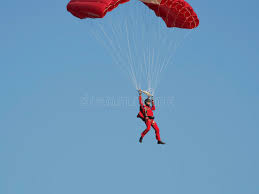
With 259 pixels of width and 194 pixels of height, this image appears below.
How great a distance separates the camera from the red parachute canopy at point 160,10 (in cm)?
2431

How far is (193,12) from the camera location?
26016mm

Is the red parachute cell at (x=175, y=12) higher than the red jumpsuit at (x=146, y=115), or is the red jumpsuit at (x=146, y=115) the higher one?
the red parachute cell at (x=175, y=12)

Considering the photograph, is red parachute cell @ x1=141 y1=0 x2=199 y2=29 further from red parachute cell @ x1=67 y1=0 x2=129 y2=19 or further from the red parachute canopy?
red parachute cell @ x1=67 y1=0 x2=129 y2=19

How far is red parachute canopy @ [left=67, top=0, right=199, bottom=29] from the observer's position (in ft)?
79.8

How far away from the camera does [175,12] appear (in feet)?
85.8

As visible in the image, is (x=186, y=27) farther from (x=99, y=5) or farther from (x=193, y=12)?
(x=99, y=5)

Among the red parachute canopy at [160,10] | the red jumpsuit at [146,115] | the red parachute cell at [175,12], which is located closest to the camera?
the red jumpsuit at [146,115]

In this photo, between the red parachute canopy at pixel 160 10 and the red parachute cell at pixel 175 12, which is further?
the red parachute cell at pixel 175 12

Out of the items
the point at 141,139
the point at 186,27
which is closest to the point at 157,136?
the point at 141,139

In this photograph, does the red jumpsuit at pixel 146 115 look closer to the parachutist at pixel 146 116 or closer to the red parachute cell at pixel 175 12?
the parachutist at pixel 146 116

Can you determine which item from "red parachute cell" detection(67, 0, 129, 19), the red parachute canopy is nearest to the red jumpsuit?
"red parachute cell" detection(67, 0, 129, 19)

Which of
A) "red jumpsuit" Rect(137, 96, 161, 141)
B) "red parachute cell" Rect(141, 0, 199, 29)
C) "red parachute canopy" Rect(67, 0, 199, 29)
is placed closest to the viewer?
"red jumpsuit" Rect(137, 96, 161, 141)

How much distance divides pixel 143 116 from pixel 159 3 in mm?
4319

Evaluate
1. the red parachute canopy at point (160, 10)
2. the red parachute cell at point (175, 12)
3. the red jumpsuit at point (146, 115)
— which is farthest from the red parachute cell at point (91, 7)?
the red jumpsuit at point (146, 115)
